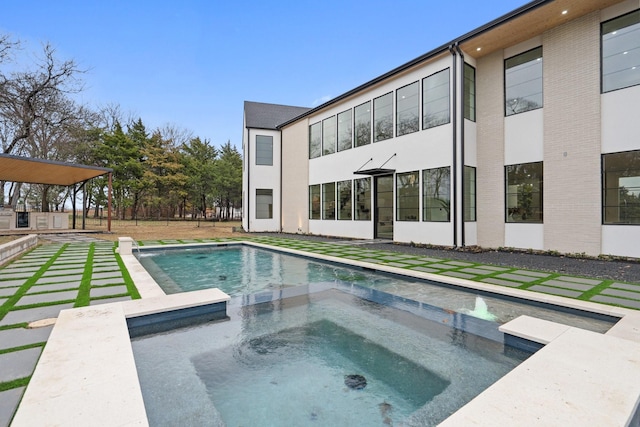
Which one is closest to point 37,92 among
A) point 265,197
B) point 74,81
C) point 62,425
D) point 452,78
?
point 74,81

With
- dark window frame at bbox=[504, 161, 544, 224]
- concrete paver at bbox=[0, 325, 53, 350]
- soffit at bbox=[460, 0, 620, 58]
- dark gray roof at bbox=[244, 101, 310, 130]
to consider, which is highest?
dark gray roof at bbox=[244, 101, 310, 130]

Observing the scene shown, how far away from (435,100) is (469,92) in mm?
953

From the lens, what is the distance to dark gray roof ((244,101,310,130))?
1689 cm

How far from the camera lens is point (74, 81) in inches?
598

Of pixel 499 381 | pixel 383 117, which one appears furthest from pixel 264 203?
pixel 499 381

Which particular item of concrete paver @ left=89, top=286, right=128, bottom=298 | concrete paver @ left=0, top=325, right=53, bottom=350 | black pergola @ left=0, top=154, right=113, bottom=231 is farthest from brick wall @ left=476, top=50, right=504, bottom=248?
black pergola @ left=0, top=154, right=113, bottom=231

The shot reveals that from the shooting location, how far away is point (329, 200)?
45.4 ft

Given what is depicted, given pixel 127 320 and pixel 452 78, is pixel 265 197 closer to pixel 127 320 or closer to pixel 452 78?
pixel 452 78

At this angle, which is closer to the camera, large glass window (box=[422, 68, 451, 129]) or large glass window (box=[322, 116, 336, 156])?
large glass window (box=[422, 68, 451, 129])

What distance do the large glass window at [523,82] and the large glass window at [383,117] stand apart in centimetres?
A: 355

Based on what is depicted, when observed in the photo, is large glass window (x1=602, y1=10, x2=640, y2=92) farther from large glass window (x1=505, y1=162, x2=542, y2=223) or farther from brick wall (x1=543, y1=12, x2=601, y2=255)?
large glass window (x1=505, y1=162, x2=542, y2=223)

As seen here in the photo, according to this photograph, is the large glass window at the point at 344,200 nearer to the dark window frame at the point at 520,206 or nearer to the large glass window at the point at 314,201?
the large glass window at the point at 314,201

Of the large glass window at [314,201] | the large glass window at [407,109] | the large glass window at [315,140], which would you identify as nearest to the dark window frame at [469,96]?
the large glass window at [407,109]

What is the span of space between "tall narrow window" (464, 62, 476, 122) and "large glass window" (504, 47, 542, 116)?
83cm
